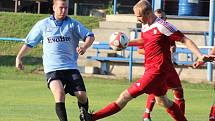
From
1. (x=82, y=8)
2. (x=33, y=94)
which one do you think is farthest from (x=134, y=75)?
(x=82, y=8)

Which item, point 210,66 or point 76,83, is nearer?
point 76,83

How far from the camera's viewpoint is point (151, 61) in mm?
10453

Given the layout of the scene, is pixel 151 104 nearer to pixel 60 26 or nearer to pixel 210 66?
pixel 60 26

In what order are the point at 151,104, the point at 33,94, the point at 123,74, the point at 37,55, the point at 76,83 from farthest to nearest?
the point at 37,55 → the point at 123,74 → the point at 33,94 → the point at 151,104 → the point at 76,83

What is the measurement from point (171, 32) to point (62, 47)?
1.59m

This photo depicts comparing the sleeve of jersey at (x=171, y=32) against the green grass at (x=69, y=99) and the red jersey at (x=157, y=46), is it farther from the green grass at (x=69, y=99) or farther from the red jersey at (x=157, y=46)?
the green grass at (x=69, y=99)

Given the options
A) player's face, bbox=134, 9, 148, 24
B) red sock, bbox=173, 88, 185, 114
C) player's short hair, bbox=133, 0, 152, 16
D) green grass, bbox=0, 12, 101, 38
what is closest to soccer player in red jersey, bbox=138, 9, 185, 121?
red sock, bbox=173, 88, 185, 114

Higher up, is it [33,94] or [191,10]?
[191,10]

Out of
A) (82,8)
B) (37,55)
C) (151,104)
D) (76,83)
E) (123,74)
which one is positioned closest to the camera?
(76,83)

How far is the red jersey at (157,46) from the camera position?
10.3 meters

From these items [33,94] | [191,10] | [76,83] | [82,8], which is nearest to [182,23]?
[191,10]

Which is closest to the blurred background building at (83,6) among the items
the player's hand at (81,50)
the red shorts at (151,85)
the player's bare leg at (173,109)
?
the player's bare leg at (173,109)

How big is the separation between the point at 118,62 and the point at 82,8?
429 inches

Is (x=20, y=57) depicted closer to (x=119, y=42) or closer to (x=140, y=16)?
(x=119, y=42)
